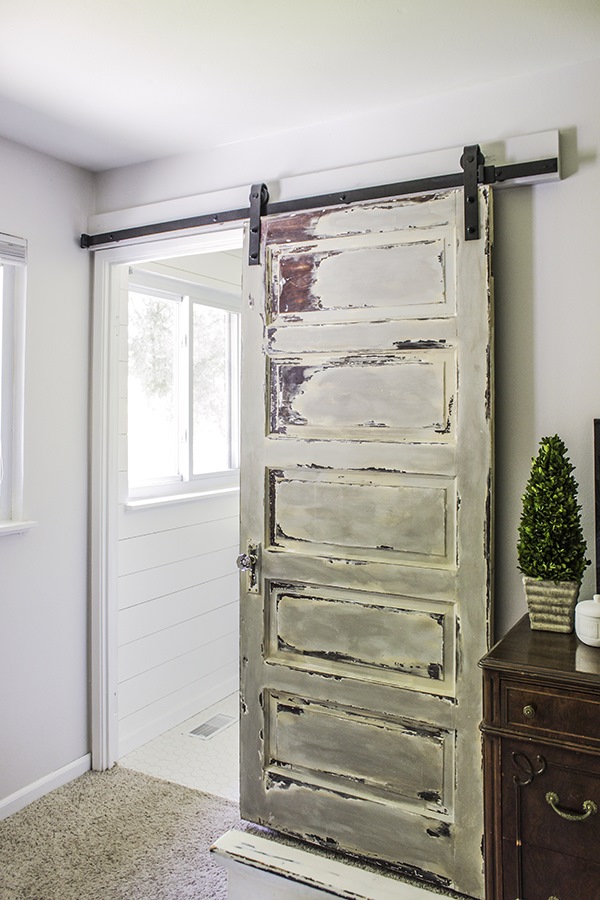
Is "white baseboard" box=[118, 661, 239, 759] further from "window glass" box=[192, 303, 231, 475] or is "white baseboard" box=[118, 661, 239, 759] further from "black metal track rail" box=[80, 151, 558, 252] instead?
"black metal track rail" box=[80, 151, 558, 252]

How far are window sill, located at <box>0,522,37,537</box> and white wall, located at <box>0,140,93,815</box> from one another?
0.11 ft

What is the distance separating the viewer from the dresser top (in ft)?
5.22

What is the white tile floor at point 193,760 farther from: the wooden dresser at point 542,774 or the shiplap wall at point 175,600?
the wooden dresser at point 542,774

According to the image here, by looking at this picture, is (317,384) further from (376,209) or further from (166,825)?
(166,825)

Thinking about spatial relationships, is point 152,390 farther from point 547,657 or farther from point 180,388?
point 547,657

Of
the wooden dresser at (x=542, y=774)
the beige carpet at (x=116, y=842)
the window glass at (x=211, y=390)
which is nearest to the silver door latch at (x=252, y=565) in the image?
the beige carpet at (x=116, y=842)

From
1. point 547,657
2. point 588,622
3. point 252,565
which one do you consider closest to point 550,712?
point 547,657

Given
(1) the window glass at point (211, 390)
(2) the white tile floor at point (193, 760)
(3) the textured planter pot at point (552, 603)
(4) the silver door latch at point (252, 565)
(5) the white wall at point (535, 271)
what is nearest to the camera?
(3) the textured planter pot at point (552, 603)

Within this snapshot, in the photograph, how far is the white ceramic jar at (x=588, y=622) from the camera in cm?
173

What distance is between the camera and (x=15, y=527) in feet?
8.38

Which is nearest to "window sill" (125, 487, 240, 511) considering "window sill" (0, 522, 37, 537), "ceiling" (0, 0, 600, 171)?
"window sill" (0, 522, 37, 537)

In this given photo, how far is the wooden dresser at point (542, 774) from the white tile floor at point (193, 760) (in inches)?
52.7

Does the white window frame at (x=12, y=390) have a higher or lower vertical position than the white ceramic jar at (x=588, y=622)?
higher

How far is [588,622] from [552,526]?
251 millimetres
